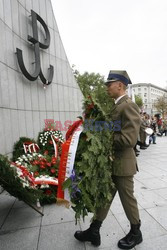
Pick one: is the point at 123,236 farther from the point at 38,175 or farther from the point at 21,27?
the point at 21,27

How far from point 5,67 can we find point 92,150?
163 inches

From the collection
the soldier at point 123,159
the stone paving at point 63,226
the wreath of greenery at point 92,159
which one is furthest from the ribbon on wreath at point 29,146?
the wreath of greenery at point 92,159

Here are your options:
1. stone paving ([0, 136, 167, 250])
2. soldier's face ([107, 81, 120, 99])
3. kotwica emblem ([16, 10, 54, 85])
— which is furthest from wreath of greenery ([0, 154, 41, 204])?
kotwica emblem ([16, 10, 54, 85])

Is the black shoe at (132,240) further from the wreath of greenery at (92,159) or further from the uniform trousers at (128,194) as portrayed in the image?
the wreath of greenery at (92,159)

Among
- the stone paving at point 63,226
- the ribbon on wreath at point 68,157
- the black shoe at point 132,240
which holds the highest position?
the ribbon on wreath at point 68,157

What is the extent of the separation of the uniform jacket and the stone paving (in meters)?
0.97

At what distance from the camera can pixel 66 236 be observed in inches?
92.5

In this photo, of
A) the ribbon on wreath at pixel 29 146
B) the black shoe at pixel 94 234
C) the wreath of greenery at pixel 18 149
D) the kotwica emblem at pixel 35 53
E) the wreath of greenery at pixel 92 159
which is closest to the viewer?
the wreath of greenery at pixel 92 159

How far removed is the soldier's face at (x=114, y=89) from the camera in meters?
2.05

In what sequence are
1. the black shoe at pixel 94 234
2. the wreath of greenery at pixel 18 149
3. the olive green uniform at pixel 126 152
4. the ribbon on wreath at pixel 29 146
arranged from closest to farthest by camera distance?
1. the olive green uniform at pixel 126 152
2. the black shoe at pixel 94 234
3. the wreath of greenery at pixel 18 149
4. the ribbon on wreath at pixel 29 146

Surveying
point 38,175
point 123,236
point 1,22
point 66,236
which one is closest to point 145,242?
point 123,236

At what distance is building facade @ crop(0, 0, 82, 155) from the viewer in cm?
473

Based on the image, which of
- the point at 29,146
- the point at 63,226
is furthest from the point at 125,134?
the point at 29,146

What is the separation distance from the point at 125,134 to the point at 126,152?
1.01ft
